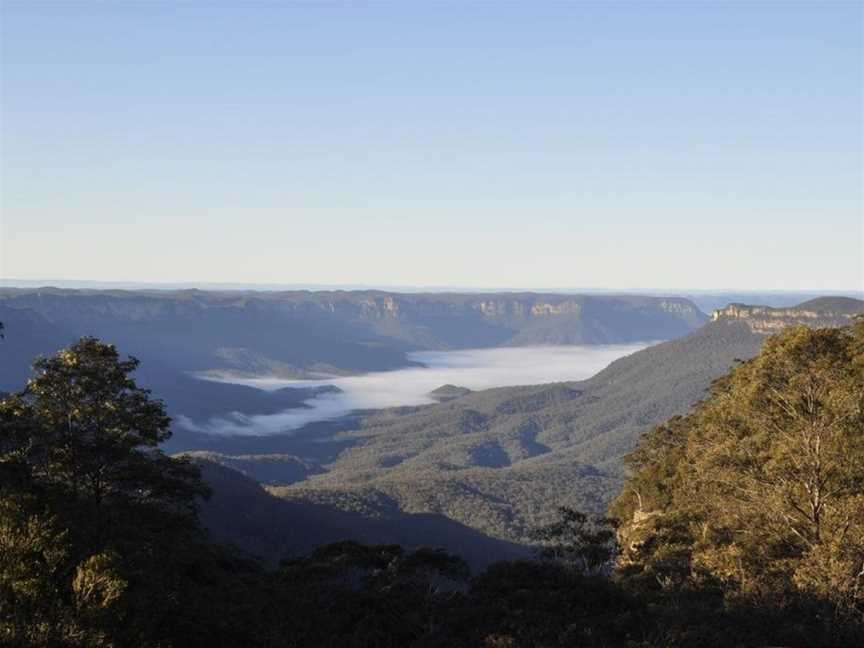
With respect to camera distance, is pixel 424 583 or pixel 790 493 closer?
pixel 790 493

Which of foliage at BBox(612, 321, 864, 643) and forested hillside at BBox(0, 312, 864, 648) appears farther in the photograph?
foliage at BBox(612, 321, 864, 643)

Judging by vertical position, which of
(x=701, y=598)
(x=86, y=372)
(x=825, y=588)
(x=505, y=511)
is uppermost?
(x=86, y=372)

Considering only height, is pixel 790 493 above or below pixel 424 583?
above

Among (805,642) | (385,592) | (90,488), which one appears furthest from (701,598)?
(90,488)

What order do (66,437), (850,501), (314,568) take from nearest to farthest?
(850,501) < (66,437) < (314,568)

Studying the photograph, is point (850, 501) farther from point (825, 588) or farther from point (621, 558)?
point (621, 558)

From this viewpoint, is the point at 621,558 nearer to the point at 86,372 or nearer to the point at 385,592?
the point at 385,592

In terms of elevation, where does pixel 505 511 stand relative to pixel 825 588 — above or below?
below

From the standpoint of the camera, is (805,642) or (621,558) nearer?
(805,642)

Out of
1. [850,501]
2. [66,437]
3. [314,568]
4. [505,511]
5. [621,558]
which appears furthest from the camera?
[505,511]

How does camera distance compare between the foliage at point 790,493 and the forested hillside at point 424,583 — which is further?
the foliage at point 790,493
